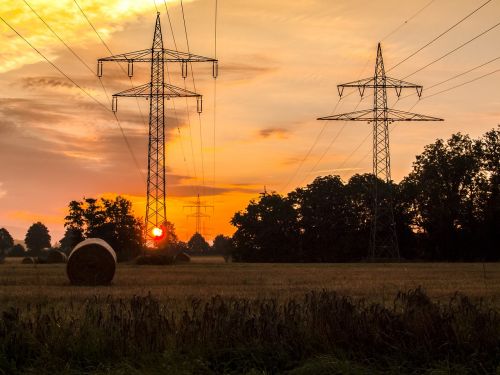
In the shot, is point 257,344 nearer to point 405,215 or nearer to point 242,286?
point 242,286

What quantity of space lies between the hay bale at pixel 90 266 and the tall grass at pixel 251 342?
20.3m

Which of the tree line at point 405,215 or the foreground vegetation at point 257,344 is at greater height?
the tree line at point 405,215

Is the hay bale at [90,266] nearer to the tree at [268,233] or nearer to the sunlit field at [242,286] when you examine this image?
the sunlit field at [242,286]

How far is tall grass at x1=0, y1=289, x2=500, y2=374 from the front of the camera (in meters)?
9.16

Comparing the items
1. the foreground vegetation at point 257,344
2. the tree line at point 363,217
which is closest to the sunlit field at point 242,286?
the foreground vegetation at point 257,344

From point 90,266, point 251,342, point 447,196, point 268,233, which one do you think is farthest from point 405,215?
point 251,342

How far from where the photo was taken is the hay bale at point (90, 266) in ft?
98.5

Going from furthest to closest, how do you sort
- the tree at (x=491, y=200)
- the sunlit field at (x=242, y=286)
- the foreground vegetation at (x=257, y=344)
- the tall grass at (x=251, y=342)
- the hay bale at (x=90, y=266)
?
the tree at (x=491, y=200) < the hay bale at (x=90, y=266) < the sunlit field at (x=242, y=286) < the tall grass at (x=251, y=342) < the foreground vegetation at (x=257, y=344)

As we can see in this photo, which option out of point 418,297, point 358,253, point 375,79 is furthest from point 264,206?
point 418,297

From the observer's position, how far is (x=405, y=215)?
86688mm

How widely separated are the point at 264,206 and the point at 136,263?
51519 mm

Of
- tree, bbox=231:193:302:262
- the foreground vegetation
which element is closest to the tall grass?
the foreground vegetation

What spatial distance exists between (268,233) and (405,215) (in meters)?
22.2

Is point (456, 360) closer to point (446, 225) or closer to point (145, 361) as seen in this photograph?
point (145, 361)
